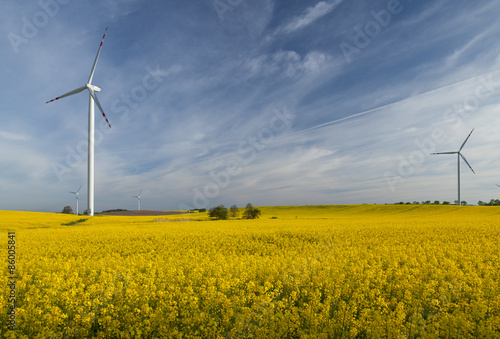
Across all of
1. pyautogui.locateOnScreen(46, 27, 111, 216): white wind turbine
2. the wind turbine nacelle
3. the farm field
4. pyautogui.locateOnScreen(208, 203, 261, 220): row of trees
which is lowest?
pyautogui.locateOnScreen(208, 203, 261, 220): row of trees

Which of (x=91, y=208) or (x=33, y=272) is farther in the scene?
(x=91, y=208)

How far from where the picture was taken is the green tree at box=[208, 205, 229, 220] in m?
65.4

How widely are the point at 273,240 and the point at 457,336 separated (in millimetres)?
14796

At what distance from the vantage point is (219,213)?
6550cm

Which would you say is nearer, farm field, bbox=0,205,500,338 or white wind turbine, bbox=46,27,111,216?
farm field, bbox=0,205,500,338

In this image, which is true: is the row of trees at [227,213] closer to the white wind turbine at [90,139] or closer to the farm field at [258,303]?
the white wind turbine at [90,139]

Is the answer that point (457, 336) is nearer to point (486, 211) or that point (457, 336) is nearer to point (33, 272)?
point (33, 272)

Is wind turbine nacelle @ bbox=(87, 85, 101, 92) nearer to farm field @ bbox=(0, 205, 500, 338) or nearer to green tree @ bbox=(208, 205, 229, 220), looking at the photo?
green tree @ bbox=(208, 205, 229, 220)

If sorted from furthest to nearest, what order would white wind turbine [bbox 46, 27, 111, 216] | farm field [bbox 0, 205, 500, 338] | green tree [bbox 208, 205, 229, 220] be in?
green tree [bbox 208, 205, 229, 220]
white wind turbine [bbox 46, 27, 111, 216]
farm field [bbox 0, 205, 500, 338]

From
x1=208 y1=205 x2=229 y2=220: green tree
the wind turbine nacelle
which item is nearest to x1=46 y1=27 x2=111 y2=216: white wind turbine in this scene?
the wind turbine nacelle

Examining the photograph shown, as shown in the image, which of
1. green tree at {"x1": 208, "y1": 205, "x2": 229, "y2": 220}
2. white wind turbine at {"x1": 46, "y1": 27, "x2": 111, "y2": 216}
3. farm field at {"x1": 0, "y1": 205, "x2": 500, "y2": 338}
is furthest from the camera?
green tree at {"x1": 208, "y1": 205, "x2": 229, "y2": 220}

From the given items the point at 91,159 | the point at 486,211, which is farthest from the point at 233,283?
the point at 486,211

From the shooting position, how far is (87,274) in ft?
31.7

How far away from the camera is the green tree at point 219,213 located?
65363mm
